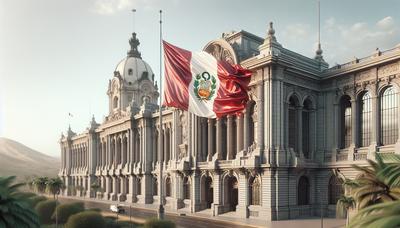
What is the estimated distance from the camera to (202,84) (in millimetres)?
45719

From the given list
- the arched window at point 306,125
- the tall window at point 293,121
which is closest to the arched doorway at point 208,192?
the tall window at point 293,121

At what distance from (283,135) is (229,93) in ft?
Result: 31.2

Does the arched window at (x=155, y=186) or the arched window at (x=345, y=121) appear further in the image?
the arched window at (x=155, y=186)

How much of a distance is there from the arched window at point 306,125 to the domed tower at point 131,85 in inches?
2389

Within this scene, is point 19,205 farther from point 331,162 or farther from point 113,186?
point 113,186

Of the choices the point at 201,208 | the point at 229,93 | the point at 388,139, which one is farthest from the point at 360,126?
the point at 201,208

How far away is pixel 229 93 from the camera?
47281mm

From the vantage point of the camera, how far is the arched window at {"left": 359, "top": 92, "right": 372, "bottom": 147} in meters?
50.2

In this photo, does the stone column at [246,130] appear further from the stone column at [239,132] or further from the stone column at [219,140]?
the stone column at [219,140]

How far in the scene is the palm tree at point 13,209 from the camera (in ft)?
51.9

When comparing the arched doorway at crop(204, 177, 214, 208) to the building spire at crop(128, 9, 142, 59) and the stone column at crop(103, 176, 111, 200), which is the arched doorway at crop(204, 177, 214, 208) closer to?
the stone column at crop(103, 176, 111, 200)

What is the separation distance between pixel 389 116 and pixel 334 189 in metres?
11.8

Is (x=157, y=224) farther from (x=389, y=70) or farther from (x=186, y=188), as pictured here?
(x=186, y=188)

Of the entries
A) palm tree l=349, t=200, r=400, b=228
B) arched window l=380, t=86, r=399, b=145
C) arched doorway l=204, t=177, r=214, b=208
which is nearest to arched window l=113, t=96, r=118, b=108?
arched doorway l=204, t=177, r=214, b=208
